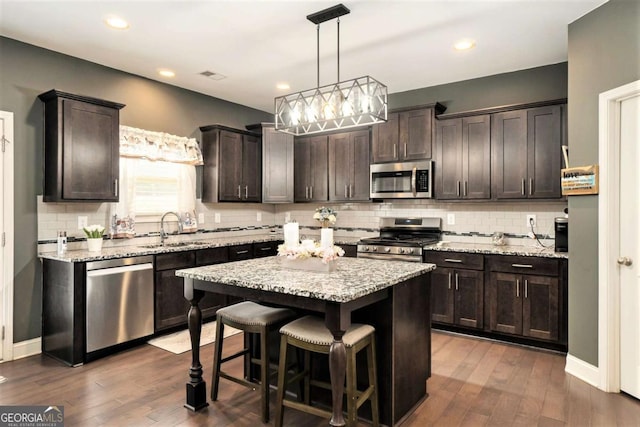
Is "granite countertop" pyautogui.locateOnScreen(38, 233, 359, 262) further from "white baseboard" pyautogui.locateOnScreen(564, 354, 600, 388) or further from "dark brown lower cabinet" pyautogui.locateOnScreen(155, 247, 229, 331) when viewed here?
"white baseboard" pyautogui.locateOnScreen(564, 354, 600, 388)

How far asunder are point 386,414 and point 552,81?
3710 millimetres

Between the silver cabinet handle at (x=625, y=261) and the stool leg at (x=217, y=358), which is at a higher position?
the silver cabinet handle at (x=625, y=261)

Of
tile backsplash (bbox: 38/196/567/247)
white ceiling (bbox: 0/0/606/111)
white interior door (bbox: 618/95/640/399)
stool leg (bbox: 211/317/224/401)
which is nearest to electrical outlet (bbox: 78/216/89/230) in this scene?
tile backsplash (bbox: 38/196/567/247)

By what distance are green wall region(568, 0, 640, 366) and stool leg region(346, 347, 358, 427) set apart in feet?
6.81

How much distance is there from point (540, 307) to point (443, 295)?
907 millimetres

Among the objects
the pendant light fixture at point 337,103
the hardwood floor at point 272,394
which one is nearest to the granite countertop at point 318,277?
the hardwood floor at point 272,394

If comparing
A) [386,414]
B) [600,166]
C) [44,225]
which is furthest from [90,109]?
[600,166]

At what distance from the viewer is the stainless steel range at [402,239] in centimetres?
438

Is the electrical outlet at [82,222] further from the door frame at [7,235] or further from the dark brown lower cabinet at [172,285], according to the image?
the dark brown lower cabinet at [172,285]

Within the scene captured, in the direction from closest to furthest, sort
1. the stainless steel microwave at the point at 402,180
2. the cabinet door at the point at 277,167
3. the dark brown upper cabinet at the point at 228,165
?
the stainless steel microwave at the point at 402,180
the dark brown upper cabinet at the point at 228,165
the cabinet door at the point at 277,167

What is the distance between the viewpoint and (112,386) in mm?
2973

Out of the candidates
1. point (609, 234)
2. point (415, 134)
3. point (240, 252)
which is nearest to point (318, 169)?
point (415, 134)

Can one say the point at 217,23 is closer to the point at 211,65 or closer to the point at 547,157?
the point at 211,65

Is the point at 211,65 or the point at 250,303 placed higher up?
the point at 211,65
